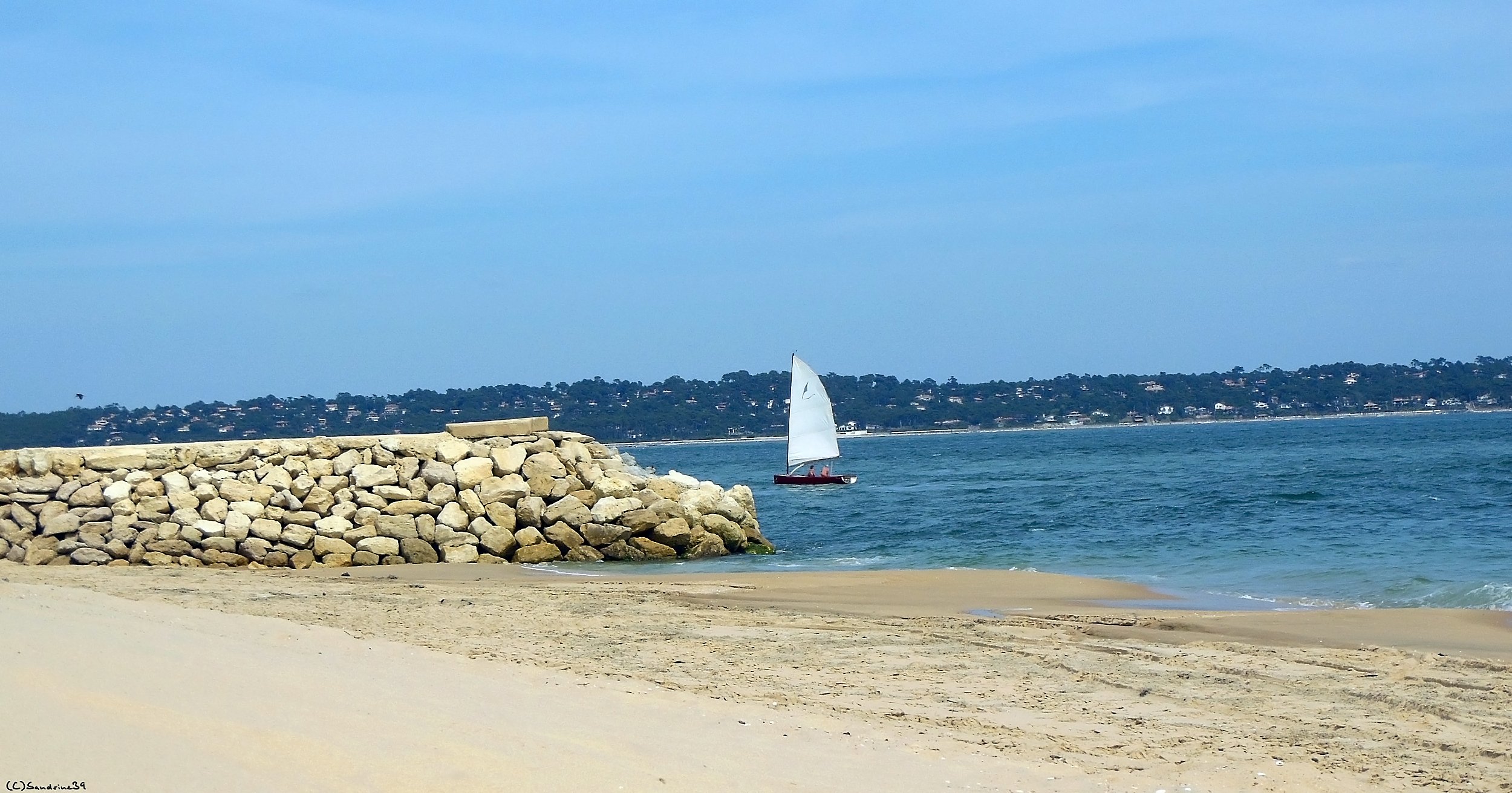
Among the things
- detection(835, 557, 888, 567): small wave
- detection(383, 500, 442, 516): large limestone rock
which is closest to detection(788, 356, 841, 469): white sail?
detection(835, 557, 888, 567): small wave

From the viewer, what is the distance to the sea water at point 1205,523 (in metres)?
14.1

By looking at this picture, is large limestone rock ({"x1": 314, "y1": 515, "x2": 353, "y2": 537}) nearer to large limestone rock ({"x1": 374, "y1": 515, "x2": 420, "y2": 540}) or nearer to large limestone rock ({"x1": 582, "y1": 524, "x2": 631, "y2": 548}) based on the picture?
large limestone rock ({"x1": 374, "y1": 515, "x2": 420, "y2": 540})

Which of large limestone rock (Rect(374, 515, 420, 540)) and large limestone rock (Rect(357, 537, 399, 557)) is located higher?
large limestone rock (Rect(374, 515, 420, 540))

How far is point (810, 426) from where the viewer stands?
4659 centimetres

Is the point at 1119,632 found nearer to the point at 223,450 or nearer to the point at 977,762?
the point at 977,762

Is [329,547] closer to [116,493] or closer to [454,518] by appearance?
[454,518]

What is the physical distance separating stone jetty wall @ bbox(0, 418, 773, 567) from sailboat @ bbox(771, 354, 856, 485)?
26761 mm

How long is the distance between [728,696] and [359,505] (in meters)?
11.1

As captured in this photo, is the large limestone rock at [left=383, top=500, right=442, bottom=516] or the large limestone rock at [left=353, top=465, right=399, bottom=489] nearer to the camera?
the large limestone rock at [left=383, top=500, right=442, bottom=516]

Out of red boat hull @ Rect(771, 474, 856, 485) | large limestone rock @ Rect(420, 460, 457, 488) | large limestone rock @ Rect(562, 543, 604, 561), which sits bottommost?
red boat hull @ Rect(771, 474, 856, 485)

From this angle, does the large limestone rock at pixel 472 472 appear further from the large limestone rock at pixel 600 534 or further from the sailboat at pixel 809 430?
the sailboat at pixel 809 430

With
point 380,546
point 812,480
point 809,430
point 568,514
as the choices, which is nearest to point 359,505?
point 380,546

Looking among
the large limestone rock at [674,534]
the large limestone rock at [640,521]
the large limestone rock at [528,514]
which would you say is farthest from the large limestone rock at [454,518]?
the large limestone rock at [674,534]

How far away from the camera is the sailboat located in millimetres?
45562
